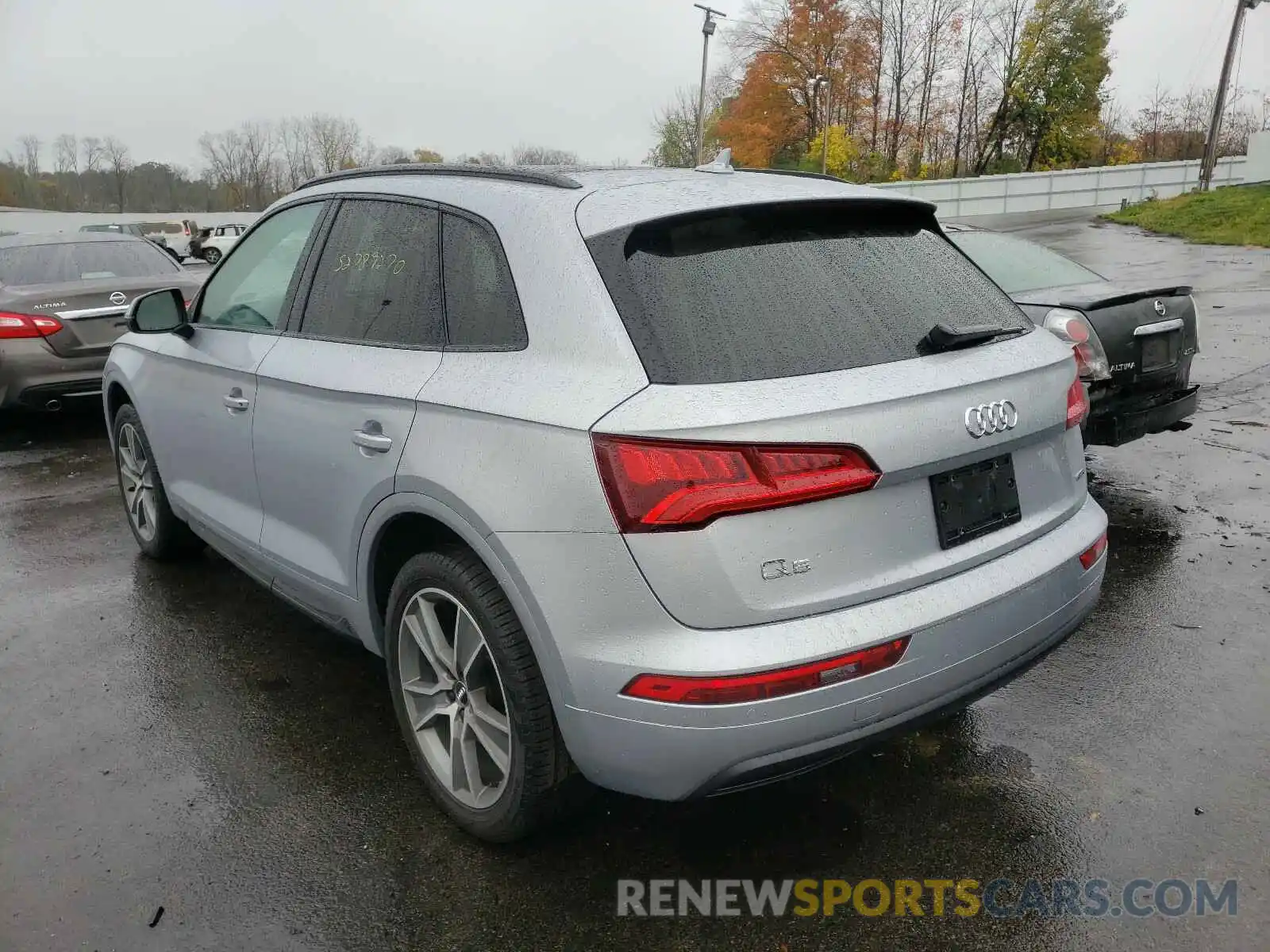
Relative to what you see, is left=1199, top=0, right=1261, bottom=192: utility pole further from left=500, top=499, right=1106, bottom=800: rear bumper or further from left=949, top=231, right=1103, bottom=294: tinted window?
left=500, top=499, right=1106, bottom=800: rear bumper

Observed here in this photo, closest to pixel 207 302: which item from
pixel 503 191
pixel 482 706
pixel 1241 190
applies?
pixel 503 191

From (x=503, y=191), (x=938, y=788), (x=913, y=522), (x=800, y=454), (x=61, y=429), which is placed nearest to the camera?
(x=800, y=454)

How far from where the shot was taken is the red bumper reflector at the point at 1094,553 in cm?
278

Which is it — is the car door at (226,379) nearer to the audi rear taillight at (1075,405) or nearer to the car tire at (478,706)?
the car tire at (478,706)

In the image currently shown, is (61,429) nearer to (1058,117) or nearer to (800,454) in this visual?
(800,454)

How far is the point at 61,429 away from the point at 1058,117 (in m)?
54.4

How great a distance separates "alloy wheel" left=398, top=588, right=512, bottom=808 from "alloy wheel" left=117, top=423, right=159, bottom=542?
2561 mm

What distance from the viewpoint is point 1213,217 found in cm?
2577

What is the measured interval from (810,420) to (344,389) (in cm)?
149

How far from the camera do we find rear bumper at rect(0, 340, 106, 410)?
786cm

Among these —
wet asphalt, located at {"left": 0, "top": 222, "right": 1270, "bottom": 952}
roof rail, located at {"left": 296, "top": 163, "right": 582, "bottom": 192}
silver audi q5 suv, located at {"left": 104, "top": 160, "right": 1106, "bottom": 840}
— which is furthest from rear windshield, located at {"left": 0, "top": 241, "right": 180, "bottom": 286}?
silver audi q5 suv, located at {"left": 104, "top": 160, "right": 1106, "bottom": 840}

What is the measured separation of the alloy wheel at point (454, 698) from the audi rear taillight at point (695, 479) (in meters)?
0.64

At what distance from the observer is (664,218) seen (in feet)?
8.18

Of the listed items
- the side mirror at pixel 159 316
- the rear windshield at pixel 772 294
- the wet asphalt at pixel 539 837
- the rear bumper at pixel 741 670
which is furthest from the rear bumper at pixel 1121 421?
the side mirror at pixel 159 316
